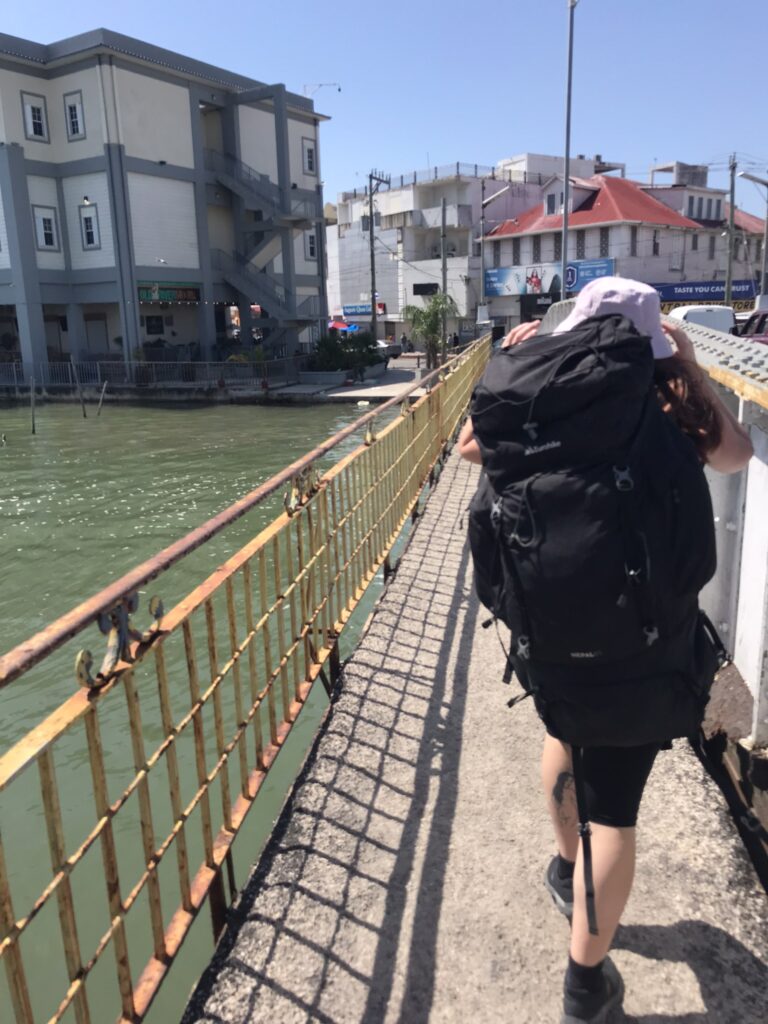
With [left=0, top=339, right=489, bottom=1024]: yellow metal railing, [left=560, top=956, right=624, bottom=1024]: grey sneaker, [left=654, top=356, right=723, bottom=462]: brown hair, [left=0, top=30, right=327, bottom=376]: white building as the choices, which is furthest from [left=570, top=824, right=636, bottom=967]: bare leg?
[left=0, top=30, right=327, bottom=376]: white building

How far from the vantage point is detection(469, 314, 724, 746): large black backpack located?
1.70m

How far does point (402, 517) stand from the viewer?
22.8ft

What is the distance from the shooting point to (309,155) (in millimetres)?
42375

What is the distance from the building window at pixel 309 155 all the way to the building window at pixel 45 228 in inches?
528

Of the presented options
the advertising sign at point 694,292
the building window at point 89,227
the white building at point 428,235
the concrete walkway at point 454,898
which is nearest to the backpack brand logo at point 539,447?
the concrete walkway at point 454,898

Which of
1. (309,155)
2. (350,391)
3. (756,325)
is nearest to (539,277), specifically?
(309,155)

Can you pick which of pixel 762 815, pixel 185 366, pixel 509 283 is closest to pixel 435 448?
pixel 762 815

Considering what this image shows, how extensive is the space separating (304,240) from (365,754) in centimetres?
4210

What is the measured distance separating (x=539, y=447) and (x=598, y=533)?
0.23m

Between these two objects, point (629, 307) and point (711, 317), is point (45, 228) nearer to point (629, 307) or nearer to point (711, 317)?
point (711, 317)

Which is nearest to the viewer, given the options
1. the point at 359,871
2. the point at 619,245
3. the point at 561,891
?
the point at 561,891

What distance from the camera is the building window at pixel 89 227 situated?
114 feet

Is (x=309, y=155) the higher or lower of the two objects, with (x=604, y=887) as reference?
higher

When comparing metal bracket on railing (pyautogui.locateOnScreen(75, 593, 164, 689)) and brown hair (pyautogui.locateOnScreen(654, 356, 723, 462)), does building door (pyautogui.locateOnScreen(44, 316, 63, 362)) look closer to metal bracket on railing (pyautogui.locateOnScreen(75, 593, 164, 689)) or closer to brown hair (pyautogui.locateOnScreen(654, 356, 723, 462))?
metal bracket on railing (pyautogui.locateOnScreen(75, 593, 164, 689))
